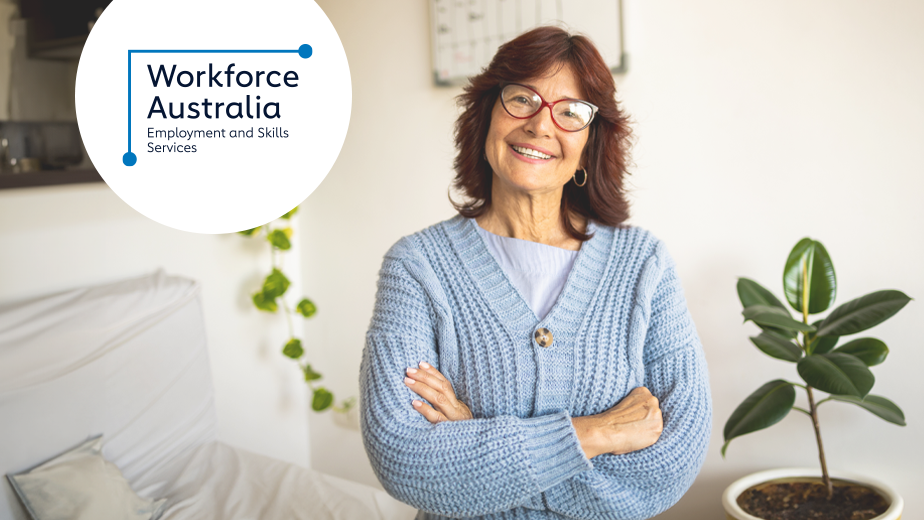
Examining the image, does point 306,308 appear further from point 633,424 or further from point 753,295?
point 633,424

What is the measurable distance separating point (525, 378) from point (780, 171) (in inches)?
45.6

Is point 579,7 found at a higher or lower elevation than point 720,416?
higher

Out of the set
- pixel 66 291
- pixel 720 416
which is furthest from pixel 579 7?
pixel 66 291

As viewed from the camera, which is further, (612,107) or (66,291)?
(66,291)

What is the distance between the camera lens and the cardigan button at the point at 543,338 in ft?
4.03

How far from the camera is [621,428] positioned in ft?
3.83

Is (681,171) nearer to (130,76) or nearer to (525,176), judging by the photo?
(525,176)

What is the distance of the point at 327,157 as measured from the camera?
4.92 feet

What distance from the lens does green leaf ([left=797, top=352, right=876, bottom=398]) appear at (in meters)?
1.49

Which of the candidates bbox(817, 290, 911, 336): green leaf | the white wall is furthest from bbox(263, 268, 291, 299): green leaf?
bbox(817, 290, 911, 336): green leaf

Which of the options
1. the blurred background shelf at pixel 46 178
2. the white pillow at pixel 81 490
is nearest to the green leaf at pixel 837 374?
the white pillow at pixel 81 490

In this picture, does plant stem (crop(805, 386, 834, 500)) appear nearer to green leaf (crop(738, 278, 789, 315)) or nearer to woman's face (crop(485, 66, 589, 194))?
green leaf (crop(738, 278, 789, 315))

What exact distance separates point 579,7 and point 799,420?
56.0 inches

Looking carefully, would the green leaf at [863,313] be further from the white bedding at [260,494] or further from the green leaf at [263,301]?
the green leaf at [263,301]
